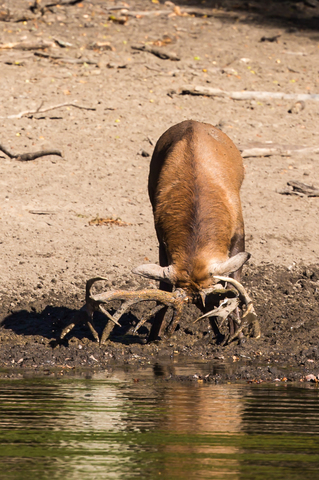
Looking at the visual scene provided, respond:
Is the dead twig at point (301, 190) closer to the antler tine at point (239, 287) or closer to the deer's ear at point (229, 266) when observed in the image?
the antler tine at point (239, 287)

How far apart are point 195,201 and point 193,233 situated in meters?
0.50

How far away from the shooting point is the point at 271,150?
15516mm

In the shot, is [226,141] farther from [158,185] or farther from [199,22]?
[199,22]

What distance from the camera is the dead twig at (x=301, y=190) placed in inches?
557

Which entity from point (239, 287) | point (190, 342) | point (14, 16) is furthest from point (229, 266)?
point (14, 16)

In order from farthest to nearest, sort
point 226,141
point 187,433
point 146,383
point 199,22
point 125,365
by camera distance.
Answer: point 199,22
point 226,141
point 125,365
point 146,383
point 187,433

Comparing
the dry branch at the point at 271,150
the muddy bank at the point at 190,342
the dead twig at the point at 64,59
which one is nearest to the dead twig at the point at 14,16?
the dead twig at the point at 64,59

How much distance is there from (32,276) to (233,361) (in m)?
3.44

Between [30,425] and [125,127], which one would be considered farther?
[125,127]

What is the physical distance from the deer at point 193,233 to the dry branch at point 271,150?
481 cm

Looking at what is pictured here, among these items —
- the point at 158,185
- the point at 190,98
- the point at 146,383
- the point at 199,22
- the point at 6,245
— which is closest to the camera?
the point at 146,383

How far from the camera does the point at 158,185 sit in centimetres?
955

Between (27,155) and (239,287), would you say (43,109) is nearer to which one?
(27,155)

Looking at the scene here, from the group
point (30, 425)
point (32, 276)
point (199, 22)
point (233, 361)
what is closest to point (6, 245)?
point (32, 276)
